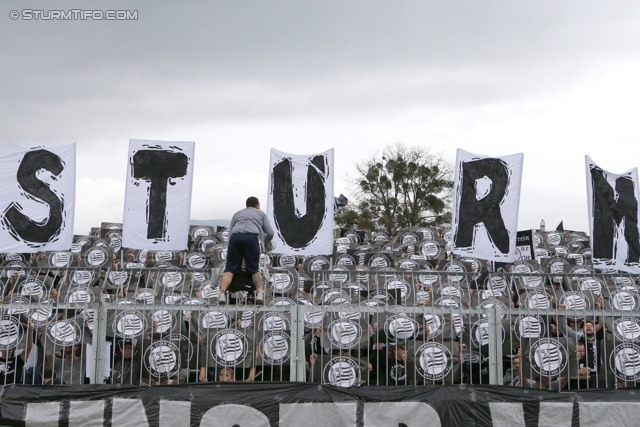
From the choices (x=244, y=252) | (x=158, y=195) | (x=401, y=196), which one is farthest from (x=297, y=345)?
(x=401, y=196)

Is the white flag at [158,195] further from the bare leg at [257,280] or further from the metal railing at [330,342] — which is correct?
the metal railing at [330,342]

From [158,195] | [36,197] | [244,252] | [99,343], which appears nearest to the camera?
[99,343]

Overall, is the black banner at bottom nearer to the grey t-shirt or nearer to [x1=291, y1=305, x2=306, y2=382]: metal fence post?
[x1=291, y1=305, x2=306, y2=382]: metal fence post

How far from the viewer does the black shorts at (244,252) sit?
950 centimetres

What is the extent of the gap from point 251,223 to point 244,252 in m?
0.42

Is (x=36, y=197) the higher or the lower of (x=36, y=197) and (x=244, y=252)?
the higher

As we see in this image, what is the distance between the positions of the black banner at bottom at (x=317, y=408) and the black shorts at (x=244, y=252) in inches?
66.4

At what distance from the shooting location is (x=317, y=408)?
8.48m

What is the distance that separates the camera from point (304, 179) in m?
11.6

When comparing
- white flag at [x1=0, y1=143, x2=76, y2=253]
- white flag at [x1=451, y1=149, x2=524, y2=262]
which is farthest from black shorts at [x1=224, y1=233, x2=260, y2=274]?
white flag at [x1=451, y1=149, x2=524, y2=262]

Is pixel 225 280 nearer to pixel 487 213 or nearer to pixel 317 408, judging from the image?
pixel 317 408

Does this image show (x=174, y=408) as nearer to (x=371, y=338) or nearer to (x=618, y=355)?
(x=371, y=338)

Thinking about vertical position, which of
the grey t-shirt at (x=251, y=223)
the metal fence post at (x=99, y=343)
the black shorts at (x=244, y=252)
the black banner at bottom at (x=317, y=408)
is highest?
the grey t-shirt at (x=251, y=223)

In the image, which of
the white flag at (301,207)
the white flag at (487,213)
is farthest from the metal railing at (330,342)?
the white flag at (301,207)
